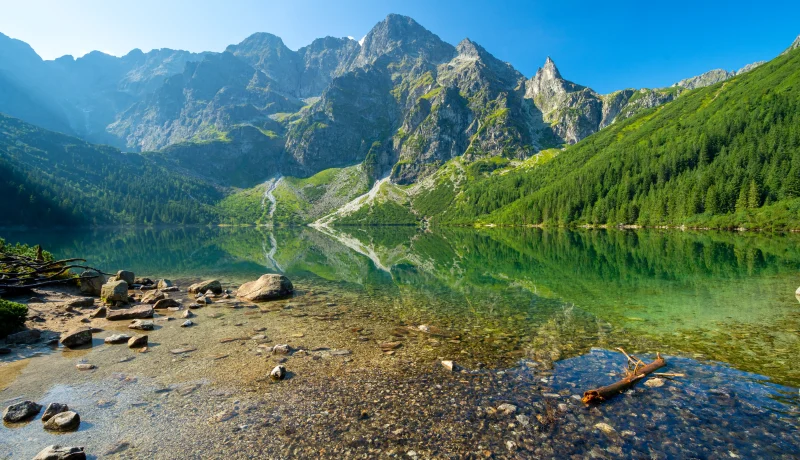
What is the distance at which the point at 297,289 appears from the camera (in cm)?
3281

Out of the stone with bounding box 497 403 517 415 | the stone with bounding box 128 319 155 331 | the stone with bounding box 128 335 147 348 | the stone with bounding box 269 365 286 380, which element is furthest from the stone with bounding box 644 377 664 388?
the stone with bounding box 128 319 155 331

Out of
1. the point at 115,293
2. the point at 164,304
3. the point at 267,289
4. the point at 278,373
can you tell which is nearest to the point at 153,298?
the point at 115,293

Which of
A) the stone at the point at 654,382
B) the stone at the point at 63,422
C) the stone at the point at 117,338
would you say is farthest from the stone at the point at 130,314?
the stone at the point at 654,382

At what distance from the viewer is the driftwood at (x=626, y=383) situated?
33.2ft

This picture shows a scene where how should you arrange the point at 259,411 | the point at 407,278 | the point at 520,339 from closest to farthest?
the point at 259,411
the point at 520,339
the point at 407,278

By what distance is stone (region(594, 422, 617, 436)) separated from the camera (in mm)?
8672

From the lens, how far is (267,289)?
28.3 meters

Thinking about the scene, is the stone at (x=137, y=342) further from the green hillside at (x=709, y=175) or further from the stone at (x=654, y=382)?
the green hillside at (x=709, y=175)

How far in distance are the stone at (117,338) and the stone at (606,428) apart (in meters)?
20.6

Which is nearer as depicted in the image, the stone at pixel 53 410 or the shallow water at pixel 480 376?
the shallow water at pixel 480 376

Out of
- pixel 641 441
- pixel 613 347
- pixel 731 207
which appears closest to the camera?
pixel 641 441

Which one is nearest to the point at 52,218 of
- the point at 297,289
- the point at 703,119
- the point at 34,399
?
the point at 297,289

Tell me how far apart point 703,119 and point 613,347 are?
24447cm

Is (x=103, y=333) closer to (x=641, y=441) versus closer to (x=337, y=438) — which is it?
(x=337, y=438)
